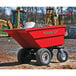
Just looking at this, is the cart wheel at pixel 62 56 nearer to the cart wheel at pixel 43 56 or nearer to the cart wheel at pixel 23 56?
the cart wheel at pixel 43 56

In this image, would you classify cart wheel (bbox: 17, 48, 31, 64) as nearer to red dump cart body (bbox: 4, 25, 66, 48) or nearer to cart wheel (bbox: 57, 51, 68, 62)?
red dump cart body (bbox: 4, 25, 66, 48)

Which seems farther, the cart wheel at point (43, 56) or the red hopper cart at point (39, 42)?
the cart wheel at point (43, 56)

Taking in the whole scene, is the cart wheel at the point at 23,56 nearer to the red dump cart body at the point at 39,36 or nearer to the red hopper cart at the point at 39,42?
the red hopper cart at the point at 39,42

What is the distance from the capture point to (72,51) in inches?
444

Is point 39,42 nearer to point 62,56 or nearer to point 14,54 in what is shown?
point 62,56

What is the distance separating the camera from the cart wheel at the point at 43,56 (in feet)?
31.0

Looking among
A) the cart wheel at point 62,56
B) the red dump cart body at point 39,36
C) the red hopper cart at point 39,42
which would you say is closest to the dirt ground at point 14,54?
the cart wheel at point 62,56

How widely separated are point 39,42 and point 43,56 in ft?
1.41

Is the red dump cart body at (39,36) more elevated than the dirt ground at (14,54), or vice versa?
the red dump cart body at (39,36)

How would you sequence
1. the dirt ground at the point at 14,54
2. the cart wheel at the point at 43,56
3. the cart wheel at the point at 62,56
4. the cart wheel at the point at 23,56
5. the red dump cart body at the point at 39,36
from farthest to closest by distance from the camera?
the cart wheel at the point at 62,56
the cart wheel at the point at 23,56
the dirt ground at the point at 14,54
the cart wheel at the point at 43,56
the red dump cart body at the point at 39,36

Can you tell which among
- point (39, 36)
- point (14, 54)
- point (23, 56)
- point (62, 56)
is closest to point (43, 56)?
point (39, 36)

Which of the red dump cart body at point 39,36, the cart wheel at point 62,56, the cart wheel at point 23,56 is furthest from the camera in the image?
the cart wheel at point 62,56

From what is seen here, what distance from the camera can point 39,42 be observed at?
952 cm

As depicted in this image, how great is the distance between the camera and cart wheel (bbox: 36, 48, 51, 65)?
9461 mm
